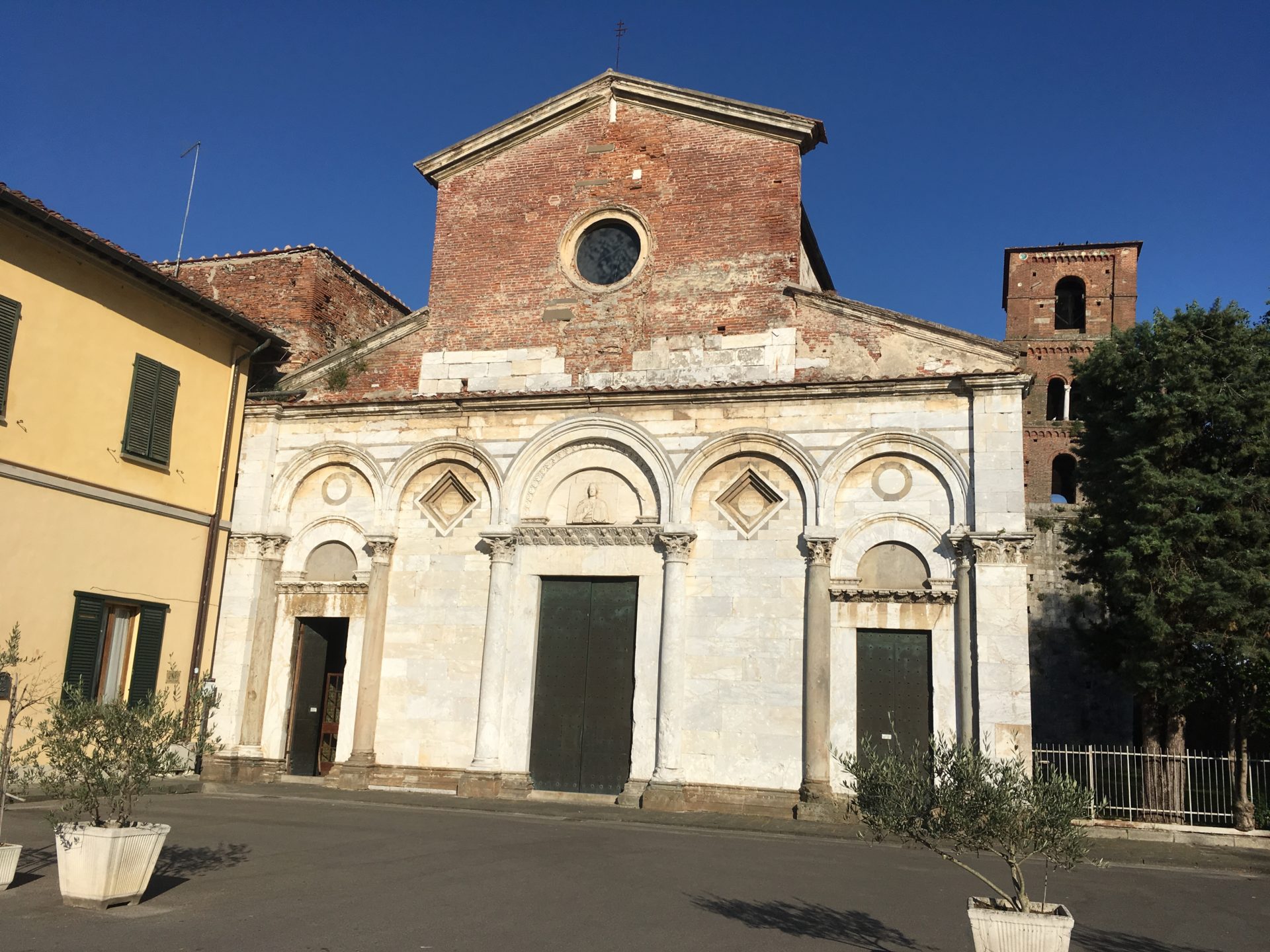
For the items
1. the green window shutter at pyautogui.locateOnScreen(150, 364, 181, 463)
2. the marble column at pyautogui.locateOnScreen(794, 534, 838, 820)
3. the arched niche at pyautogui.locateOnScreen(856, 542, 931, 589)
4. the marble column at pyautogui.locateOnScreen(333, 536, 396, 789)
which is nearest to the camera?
the marble column at pyautogui.locateOnScreen(794, 534, 838, 820)

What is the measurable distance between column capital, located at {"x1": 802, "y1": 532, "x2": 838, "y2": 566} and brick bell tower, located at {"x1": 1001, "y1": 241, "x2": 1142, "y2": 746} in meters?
15.1

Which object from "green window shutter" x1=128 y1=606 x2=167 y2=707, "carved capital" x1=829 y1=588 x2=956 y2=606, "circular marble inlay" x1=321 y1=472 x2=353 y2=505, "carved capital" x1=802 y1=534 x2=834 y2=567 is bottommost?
"green window shutter" x1=128 y1=606 x2=167 y2=707

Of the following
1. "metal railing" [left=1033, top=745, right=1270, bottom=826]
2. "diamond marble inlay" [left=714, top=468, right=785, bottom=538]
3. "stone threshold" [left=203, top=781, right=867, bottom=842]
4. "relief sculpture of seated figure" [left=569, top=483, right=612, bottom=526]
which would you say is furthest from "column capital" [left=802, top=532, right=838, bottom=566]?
"metal railing" [left=1033, top=745, right=1270, bottom=826]

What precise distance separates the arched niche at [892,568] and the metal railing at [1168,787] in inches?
112

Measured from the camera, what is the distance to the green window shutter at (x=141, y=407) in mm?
15641

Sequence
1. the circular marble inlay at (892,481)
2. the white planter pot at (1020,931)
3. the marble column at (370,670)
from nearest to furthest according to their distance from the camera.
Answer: the white planter pot at (1020,931), the circular marble inlay at (892,481), the marble column at (370,670)

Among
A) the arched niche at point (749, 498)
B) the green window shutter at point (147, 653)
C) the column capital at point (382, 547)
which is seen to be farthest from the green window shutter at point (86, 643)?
the arched niche at point (749, 498)

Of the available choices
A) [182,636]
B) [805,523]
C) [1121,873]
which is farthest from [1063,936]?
[182,636]

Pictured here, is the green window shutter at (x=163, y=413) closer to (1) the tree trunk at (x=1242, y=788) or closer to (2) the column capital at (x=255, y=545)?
(2) the column capital at (x=255, y=545)

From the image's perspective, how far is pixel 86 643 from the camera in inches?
577

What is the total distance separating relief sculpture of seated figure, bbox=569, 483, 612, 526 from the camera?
54.5ft

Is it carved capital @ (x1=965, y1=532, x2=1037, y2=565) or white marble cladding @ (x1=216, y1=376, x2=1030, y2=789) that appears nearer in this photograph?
carved capital @ (x1=965, y1=532, x2=1037, y2=565)

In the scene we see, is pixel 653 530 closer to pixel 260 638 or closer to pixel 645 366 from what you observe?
pixel 645 366

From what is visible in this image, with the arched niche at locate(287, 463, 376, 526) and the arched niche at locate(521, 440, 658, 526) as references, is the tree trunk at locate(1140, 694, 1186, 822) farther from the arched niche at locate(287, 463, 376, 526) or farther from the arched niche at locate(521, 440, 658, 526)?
the arched niche at locate(287, 463, 376, 526)
